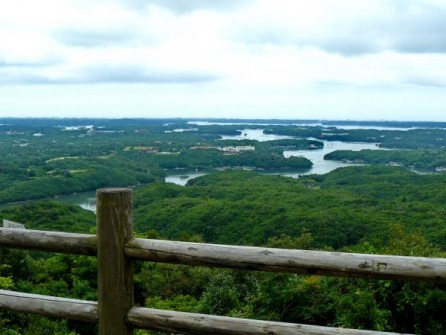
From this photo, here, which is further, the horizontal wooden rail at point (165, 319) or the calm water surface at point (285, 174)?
the calm water surface at point (285, 174)

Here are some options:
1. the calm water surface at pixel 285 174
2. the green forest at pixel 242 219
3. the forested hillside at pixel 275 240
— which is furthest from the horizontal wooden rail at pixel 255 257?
the calm water surface at pixel 285 174

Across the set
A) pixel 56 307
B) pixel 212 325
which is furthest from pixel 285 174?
pixel 212 325

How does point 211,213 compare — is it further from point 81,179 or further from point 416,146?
point 416,146

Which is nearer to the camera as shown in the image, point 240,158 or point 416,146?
point 240,158

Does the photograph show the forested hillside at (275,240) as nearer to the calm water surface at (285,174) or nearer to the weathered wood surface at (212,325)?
the calm water surface at (285,174)

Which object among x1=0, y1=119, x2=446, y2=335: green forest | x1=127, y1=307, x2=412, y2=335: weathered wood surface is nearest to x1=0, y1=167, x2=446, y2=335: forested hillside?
x1=0, y1=119, x2=446, y2=335: green forest

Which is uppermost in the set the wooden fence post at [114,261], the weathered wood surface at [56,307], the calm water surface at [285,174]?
the wooden fence post at [114,261]

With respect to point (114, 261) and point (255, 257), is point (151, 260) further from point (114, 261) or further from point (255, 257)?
point (255, 257)

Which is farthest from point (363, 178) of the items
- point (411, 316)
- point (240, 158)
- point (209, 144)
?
point (411, 316)
